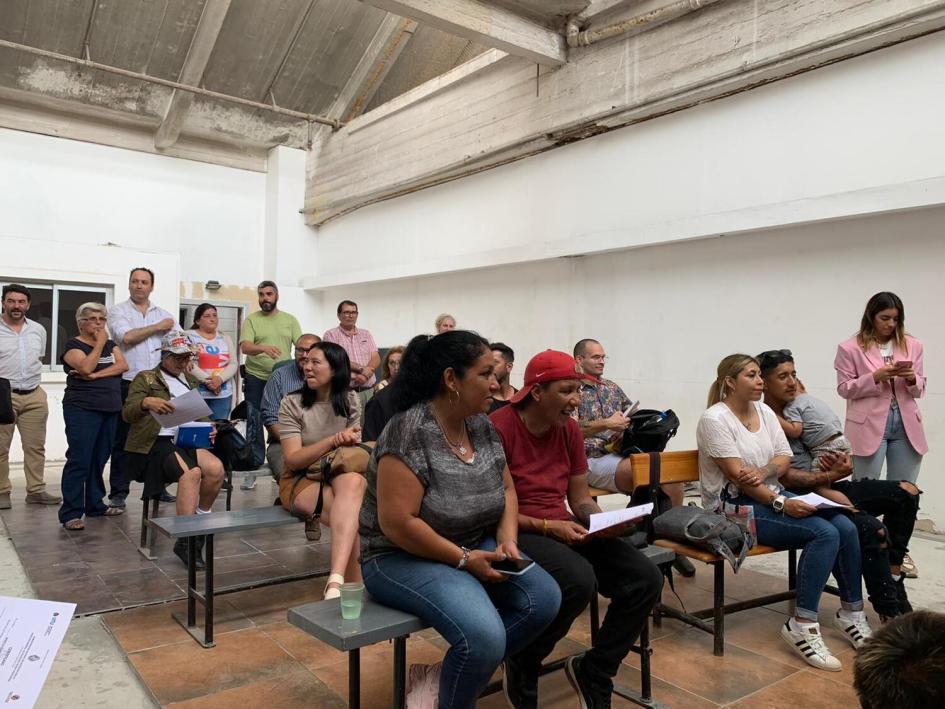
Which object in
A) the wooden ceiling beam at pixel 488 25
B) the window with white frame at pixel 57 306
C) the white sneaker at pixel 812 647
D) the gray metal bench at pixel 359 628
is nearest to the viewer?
the gray metal bench at pixel 359 628

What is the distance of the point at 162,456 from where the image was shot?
13.8ft

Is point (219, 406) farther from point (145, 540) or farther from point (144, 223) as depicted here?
point (144, 223)

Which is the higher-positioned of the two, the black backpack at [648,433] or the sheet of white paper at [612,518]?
the black backpack at [648,433]

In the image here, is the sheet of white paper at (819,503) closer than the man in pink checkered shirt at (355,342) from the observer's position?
Yes

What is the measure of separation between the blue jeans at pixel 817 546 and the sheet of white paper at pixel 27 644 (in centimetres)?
270

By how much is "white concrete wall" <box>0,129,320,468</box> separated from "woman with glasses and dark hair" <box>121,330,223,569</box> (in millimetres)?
5010

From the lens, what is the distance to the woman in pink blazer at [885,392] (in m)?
4.19

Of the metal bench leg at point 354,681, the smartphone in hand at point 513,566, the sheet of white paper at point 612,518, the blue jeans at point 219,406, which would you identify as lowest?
the metal bench leg at point 354,681

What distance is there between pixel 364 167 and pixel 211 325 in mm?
4723

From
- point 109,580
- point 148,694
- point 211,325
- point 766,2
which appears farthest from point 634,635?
point 766,2

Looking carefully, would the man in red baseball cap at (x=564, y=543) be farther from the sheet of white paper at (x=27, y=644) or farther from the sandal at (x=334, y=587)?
the sheet of white paper at (x=27, y=644)

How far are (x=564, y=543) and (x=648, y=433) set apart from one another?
1626mm

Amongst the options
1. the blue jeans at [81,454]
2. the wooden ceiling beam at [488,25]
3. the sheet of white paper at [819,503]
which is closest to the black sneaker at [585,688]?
the sheet of white paper at [819,503]

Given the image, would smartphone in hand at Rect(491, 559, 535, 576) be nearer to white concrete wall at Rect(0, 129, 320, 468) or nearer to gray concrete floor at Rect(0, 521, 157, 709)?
gray concrete floor at Rect(0, 521, 157, 709)
